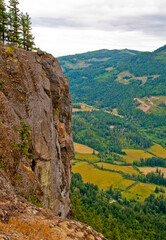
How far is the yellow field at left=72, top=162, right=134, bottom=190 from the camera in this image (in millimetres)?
171750

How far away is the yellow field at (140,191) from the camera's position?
159 metres

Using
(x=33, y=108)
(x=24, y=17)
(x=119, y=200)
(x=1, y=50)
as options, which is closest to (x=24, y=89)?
(x=33, y=108)

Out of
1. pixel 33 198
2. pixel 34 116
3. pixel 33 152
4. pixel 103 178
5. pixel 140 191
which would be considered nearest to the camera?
pixel 33 198

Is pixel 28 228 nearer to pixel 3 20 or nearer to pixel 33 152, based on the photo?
pixel 33 152

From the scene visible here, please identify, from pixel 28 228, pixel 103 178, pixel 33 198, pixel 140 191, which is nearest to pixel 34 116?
pixel 33 198

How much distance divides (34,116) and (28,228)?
2337cm

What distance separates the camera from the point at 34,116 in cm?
3956

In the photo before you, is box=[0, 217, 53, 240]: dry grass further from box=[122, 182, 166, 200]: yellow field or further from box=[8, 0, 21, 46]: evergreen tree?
box=[122, 182, 166, 200]: yellow field

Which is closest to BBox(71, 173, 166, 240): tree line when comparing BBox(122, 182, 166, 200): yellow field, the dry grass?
BBox(122, 182, 166, 200): yellow field

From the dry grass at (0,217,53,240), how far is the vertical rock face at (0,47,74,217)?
10502 mm

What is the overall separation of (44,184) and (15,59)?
26.9 m

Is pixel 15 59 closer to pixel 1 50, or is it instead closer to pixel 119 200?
pixel 1 50

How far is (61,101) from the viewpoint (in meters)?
56.9

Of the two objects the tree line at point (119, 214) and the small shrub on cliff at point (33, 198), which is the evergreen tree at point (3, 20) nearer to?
the small shrub on cliff at point (33, 198)
